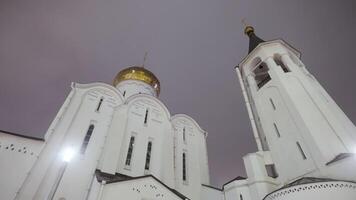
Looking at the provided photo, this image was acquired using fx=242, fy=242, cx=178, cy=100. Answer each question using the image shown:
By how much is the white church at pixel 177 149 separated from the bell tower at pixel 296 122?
0.05 meters

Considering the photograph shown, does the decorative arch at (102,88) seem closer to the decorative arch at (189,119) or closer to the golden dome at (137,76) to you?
the decorative arch at (189,119)

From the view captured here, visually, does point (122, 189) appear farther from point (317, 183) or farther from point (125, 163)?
point (317, 183)

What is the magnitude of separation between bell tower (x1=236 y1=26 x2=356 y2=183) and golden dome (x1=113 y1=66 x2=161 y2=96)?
786 cm

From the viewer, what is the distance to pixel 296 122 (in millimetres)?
12617

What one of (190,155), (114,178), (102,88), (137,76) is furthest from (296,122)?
(137,76)

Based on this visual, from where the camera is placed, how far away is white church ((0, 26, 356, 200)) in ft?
32.0

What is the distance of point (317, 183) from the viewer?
365 inches

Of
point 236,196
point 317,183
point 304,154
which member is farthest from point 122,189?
point 304,154

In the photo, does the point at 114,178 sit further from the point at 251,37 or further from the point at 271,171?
the point at 251,37

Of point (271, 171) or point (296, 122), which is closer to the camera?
point (296, 122)

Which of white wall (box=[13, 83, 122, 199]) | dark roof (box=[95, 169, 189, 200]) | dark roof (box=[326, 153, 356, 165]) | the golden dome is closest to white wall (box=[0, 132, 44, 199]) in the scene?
white wall (box=[13, 83, 122, 199])

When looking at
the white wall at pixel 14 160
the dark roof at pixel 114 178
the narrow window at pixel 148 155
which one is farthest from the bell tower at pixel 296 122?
the white wall at pixel 14 160

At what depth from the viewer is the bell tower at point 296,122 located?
1080cm

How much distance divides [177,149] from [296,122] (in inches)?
284
